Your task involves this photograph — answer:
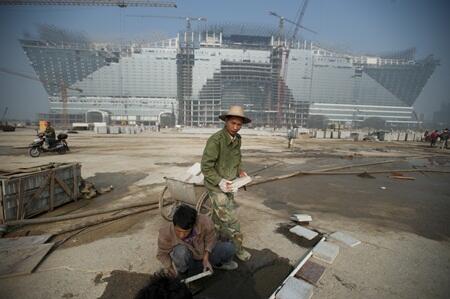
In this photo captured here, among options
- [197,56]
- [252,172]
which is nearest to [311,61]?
[197,56]

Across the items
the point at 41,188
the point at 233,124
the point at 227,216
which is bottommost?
the point at 41,188

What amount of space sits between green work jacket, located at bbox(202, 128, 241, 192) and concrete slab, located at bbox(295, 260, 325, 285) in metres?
1.53

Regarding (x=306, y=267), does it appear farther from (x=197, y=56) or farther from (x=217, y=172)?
(x=197, y=56)

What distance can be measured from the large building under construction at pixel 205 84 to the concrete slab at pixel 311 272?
3977 inches

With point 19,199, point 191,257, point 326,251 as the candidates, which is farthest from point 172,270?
point 19,199

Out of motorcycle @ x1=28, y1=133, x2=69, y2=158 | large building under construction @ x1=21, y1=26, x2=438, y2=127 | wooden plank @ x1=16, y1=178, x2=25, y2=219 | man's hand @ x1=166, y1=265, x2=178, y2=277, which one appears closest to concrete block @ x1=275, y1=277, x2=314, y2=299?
man's hand @ x1=166, y1=265, x2=178, y2=277

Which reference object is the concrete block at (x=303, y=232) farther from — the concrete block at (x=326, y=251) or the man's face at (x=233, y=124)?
the man's face at (x=233, y=124)

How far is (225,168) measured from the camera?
323 cm

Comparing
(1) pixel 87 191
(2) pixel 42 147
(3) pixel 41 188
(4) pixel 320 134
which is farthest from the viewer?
(4) pixel 320 134

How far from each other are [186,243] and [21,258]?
8.14 ft

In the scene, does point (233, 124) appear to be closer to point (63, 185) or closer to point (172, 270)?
point (172, 270)

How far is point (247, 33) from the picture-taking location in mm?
158875

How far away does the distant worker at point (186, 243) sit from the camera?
2262mm

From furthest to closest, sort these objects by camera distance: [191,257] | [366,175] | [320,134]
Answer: [320,134] < [366,175] < [191,257]
